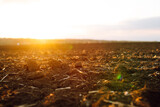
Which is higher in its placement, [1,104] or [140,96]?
[140,96]

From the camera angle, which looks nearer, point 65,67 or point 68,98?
point 68,98

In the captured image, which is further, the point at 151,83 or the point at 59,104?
the point at 151,83

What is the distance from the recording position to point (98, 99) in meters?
2.73

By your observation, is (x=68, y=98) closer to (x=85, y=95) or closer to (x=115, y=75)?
(x=85, y=95)

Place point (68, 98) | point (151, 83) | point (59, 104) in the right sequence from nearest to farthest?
1. point (59, 104)
2. point (68, 98)
3. point (151, 83)

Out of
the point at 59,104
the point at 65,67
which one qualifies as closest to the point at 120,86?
the point at 59,104

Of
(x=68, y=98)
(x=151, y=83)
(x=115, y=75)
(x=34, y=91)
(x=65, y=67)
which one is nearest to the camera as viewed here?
(x=68, y=98)

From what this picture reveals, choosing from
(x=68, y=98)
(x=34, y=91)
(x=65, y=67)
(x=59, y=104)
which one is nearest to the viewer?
(x=59, y=104)

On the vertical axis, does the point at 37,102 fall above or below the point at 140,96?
below

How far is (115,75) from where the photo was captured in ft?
14.7

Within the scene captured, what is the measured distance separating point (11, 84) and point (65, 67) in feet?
7.48

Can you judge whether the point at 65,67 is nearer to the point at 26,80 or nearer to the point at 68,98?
the point at 26,80

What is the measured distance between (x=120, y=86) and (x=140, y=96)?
2.55 ft

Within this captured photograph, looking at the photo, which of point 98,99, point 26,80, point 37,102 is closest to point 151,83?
point 98,99
